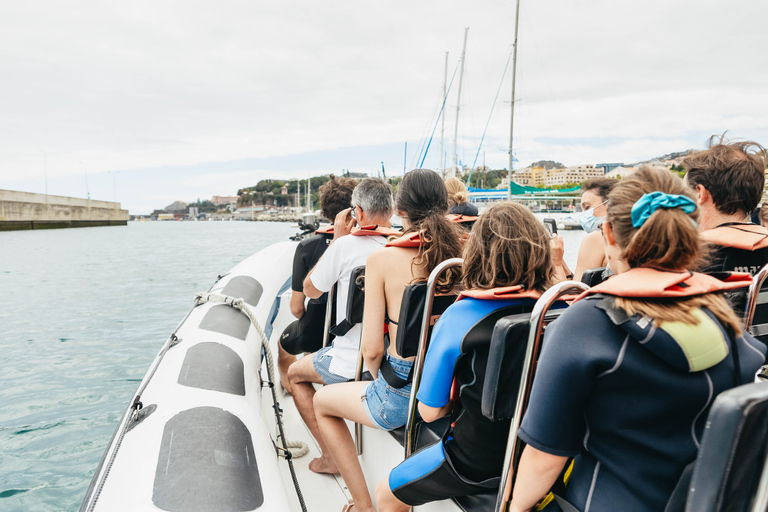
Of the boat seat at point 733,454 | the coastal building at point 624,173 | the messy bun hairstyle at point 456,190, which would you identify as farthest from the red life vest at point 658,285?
the messy bun hairstyle at point 456,190

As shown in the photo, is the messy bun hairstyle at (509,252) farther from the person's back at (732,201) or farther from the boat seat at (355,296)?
the person's back at (732,201)

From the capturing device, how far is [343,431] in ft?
7.06

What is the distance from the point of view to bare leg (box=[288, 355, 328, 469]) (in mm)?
2562

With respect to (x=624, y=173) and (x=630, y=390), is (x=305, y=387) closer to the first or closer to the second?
(x=624, y=173)

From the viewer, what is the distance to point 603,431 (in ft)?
3.09

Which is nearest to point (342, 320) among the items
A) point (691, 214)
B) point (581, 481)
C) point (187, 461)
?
point (187, 461)

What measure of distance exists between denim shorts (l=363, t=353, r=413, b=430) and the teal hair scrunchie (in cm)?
104

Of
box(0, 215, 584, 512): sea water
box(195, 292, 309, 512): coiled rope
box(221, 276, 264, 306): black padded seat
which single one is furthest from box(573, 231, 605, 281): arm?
box(0, 215, 584, 512): sea water

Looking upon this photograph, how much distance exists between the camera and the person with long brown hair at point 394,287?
1.81m

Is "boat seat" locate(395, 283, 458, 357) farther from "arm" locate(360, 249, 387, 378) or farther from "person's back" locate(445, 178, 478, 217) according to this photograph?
"person's back" locate(445, 178, 478, 217)

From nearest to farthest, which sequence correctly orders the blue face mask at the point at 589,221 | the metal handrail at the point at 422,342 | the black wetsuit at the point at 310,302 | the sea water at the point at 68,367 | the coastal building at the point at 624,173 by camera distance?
1. the coastal building at the point at 624,173
2. the metal handrail at the point at 422,342
3. the black wetsuit at the point at 310,302
4. the blue face mask at the point at 589,221
5. the sea water at the point at 68,367

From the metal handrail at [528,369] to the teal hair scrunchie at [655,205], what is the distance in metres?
0.23

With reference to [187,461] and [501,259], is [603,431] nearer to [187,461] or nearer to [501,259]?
[501,259]

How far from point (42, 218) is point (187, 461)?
191ft
